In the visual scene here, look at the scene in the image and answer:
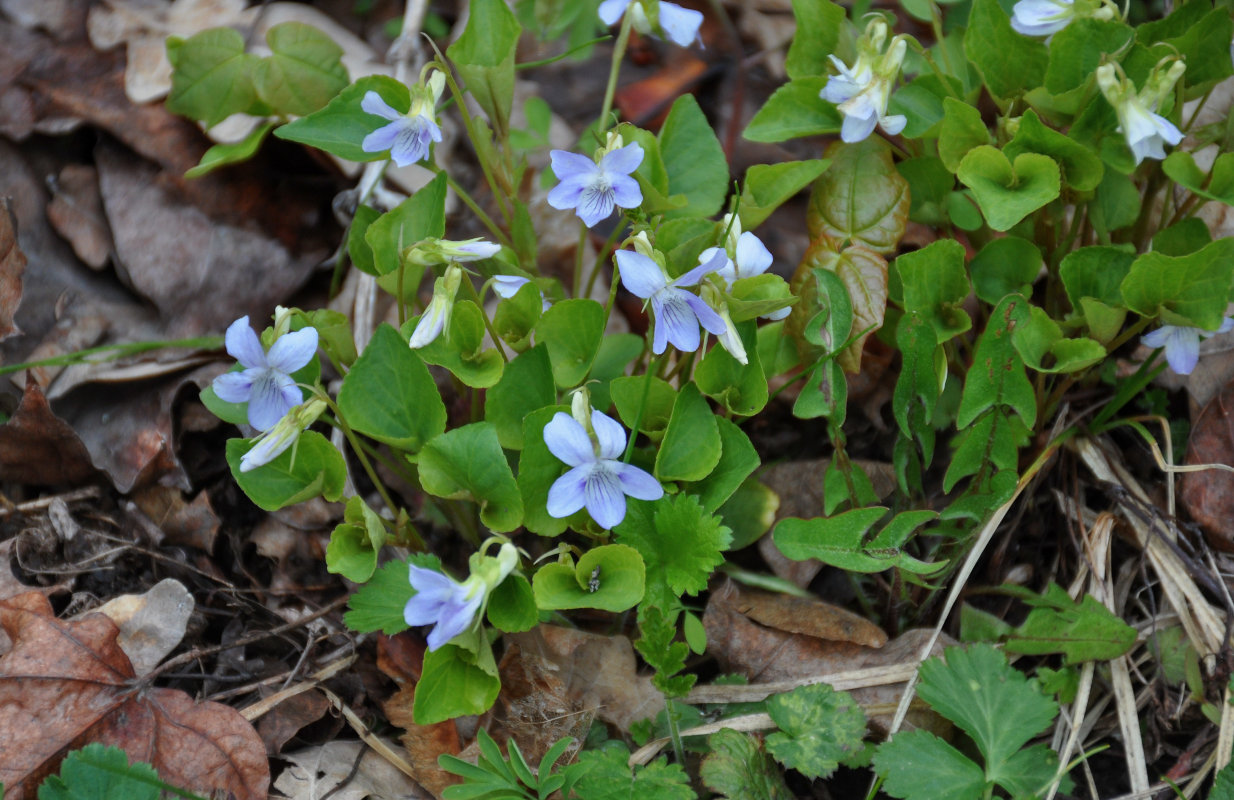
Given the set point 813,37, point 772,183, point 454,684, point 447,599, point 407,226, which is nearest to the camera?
point 447,599

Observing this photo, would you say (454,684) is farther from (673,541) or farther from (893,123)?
(893,123)

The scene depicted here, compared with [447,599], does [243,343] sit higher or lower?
higher

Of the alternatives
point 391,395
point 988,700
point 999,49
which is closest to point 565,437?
point 391,395

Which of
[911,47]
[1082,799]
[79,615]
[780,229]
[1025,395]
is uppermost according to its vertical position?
[911,47]

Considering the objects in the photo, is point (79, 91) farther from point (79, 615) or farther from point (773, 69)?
point (773, 69)

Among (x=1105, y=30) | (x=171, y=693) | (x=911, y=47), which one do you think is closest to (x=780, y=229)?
(x=911, y=47)

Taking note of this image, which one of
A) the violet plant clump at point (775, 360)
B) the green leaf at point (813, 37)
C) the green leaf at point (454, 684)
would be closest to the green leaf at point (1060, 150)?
the violet plant clump at point (775, 360)

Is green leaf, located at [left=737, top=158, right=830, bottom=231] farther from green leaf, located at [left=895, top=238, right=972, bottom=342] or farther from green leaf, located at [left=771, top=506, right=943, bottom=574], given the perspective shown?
green leaf, located at [left=771, top=506, right=943, bottom=574]
